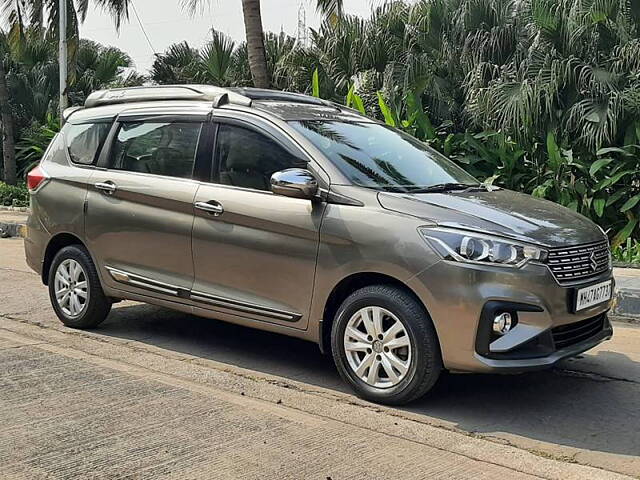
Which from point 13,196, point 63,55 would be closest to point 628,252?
point 63,55

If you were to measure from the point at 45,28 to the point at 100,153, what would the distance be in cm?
1414

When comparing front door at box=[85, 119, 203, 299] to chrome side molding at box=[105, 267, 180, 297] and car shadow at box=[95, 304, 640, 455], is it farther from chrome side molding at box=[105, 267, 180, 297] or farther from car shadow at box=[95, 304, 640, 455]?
car shadow at box=[95, 304, 640, 455]

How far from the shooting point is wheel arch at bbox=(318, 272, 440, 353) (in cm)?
468

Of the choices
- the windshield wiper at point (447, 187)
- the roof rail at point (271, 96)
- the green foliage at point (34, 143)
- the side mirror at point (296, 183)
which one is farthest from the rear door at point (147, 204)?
the green foliage at point (34, 143)

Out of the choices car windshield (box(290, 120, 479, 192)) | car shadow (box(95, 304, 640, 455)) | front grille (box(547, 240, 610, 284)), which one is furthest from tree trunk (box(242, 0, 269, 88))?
front grille (box(547, 240, 610, 284))

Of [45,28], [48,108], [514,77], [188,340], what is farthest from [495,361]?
[48,108]

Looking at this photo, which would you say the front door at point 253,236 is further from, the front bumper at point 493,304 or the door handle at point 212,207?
the front bumper at point 493,304

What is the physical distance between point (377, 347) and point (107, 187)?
8.53ft

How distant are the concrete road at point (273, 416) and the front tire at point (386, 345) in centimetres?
14

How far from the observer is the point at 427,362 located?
4477 mm

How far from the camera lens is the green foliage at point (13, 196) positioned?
1816cm

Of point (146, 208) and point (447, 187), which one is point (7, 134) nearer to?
point (146, 208)

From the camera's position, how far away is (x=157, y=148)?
236 inches

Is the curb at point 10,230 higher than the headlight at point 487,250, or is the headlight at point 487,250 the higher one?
the headlight at point 487,250
